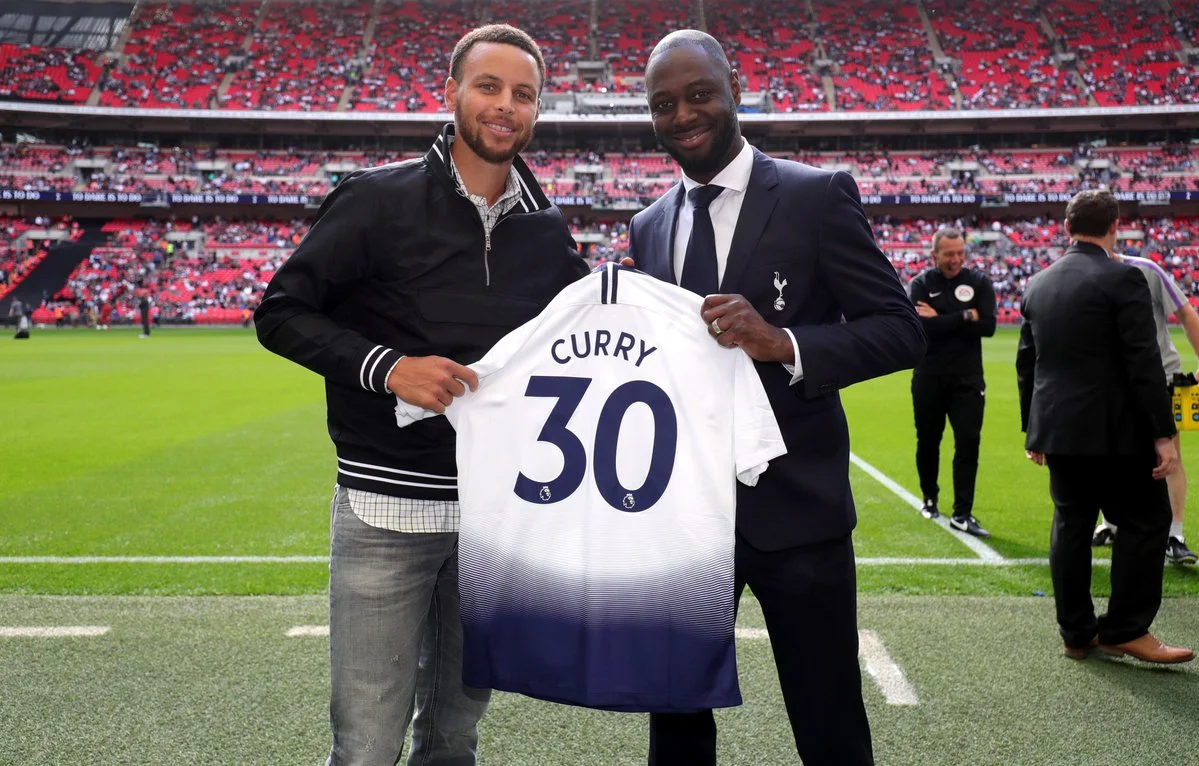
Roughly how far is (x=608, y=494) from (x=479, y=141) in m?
0.98

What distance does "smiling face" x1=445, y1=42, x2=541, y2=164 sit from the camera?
2.24 m

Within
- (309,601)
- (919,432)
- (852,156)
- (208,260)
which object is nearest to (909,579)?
(919,432)

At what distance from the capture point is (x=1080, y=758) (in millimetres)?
3043

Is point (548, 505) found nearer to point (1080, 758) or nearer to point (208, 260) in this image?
point (1080, 758)

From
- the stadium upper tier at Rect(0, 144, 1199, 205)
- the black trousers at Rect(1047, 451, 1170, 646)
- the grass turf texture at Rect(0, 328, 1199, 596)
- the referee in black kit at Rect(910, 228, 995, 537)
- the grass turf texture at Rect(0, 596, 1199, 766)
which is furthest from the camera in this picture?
the stadium upper tier at Rect(0, 144, 1199, 205)

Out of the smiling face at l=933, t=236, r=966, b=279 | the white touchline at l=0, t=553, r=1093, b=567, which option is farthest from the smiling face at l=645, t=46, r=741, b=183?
the smiling face at l=933, t=236, r=966, b=279

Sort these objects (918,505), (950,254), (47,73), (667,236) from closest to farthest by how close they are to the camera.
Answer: (667,236) → (950,254) → (918,505) → (47,73)

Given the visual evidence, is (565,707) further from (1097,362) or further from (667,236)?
(1097,362)

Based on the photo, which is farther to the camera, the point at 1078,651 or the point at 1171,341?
the point at 1171,341

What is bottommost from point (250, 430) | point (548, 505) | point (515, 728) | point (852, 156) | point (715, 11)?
point (250, 430)

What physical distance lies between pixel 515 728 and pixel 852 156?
5298 centimetres

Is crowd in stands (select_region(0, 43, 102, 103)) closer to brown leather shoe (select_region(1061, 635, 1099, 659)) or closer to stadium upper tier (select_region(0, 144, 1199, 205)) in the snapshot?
stadium upper tier (select_region(0, 144, 1199, 205))

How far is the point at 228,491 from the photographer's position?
7879 mm

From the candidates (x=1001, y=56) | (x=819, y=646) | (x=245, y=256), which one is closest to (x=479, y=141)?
(x=819, y=646)
